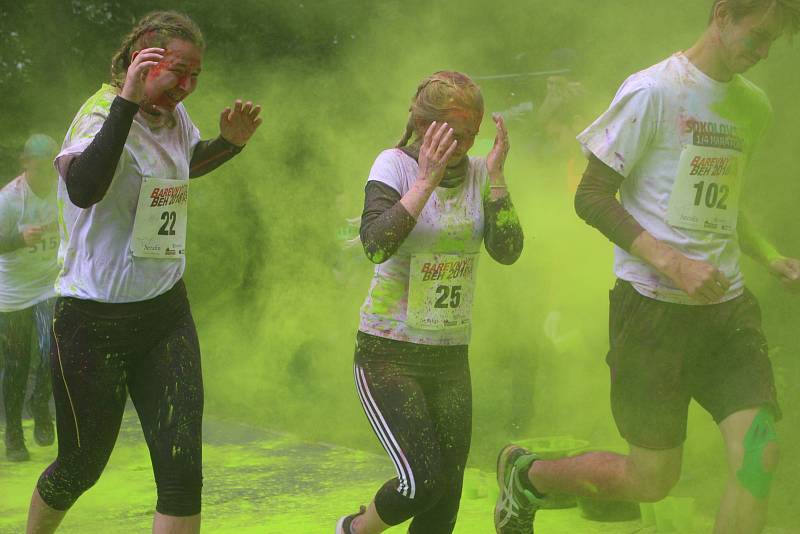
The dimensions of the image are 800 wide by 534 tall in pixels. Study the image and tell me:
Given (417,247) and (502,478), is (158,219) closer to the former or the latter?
(417,247)

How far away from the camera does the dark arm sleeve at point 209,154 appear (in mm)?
3699

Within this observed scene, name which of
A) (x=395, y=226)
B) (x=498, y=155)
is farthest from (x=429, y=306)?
(x=498, y=155)

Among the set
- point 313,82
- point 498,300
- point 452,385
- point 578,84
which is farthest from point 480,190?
point 313,82

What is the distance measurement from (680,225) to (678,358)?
421mm

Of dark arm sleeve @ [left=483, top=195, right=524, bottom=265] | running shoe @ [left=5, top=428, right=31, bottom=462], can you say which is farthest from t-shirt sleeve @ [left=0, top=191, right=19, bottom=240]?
dark arm sleeve @ [left=483, top=195, right=524, bottom=265]

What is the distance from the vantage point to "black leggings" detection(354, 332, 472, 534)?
11.1 feet

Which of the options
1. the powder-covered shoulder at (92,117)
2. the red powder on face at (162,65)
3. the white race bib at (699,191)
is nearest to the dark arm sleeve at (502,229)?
the white race bib at (699,191)

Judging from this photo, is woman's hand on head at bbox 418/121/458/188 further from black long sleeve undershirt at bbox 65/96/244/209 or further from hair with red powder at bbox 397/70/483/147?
black long sleeve undershirt at bbox 65/96/244/209

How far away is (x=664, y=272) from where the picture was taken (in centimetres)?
326

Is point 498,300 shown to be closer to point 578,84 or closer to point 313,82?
point 578,84

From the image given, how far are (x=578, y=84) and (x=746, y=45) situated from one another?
7.87 feet

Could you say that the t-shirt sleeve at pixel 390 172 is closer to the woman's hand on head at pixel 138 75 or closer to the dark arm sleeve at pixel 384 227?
the dark arm sleeve at pixel 384 227

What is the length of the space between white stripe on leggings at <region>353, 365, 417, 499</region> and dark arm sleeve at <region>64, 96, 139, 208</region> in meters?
1.05

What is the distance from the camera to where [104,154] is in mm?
3105
